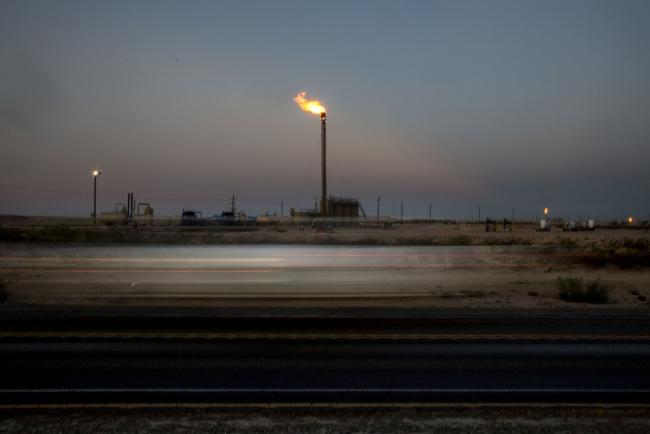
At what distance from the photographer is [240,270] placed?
21031mm

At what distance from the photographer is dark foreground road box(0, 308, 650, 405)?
→ 259 inches

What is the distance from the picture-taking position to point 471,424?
561 cm

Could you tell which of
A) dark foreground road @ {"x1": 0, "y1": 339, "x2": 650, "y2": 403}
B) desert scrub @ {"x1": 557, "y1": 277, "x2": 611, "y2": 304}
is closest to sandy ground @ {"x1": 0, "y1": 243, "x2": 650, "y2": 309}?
desert scrub @ {"x1": 557, "y1": 277, "x2": 611, "y2": 304}

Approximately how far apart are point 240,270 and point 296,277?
94.5 inches

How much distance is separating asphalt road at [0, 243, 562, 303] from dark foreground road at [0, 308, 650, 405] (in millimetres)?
6972

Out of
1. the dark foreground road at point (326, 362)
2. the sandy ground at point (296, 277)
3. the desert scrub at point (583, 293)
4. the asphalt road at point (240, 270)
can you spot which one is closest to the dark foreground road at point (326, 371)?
the dark foreground road at point (326, 362)

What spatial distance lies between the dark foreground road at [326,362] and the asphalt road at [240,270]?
697 cm

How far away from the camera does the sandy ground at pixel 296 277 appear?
16.9m

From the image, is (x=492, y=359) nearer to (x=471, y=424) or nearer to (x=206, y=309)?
(x=471, y=424)

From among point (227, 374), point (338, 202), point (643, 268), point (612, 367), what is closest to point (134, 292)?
point (227, 374)

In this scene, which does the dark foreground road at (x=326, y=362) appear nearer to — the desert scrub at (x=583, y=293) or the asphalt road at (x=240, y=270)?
the desert scrub at (x=583, y=293)

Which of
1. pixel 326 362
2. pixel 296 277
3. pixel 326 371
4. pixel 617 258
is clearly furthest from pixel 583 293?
pixel 326 371

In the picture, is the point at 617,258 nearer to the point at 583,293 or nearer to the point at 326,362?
the point at 583,293

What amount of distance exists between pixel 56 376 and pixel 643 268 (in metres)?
26.3
